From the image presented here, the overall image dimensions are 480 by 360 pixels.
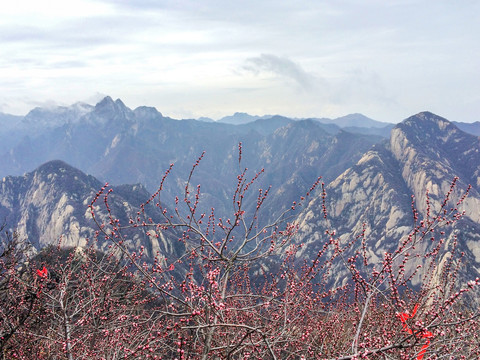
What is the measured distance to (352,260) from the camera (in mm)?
7371

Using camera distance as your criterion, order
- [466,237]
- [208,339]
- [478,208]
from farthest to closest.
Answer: [478,208]
[466,237]
[208,339]

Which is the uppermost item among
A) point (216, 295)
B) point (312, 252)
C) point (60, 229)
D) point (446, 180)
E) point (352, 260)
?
point (352, 260)

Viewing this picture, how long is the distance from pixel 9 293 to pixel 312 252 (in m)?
196

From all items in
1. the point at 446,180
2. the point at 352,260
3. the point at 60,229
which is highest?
the point at 352,260

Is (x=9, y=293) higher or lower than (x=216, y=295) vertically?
lower

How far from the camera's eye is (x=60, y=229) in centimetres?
17812

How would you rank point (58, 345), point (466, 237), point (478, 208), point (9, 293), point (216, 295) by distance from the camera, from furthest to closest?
point (478, 208)
point (466, 237)
point (9, 293)
point (58, 345)
point (216, 295)

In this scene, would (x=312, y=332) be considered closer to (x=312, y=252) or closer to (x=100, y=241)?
(x=100, y=241)

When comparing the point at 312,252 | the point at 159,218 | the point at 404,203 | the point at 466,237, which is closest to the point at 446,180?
the point at 404,203

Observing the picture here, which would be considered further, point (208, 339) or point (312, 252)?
point (312, 252)

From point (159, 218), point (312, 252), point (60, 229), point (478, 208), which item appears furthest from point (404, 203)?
point (60, 229)

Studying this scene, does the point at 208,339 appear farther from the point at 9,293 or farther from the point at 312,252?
the point at 312,252

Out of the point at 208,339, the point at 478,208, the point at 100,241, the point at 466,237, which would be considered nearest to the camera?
the point at 208,339

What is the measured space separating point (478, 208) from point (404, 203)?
3779cm
